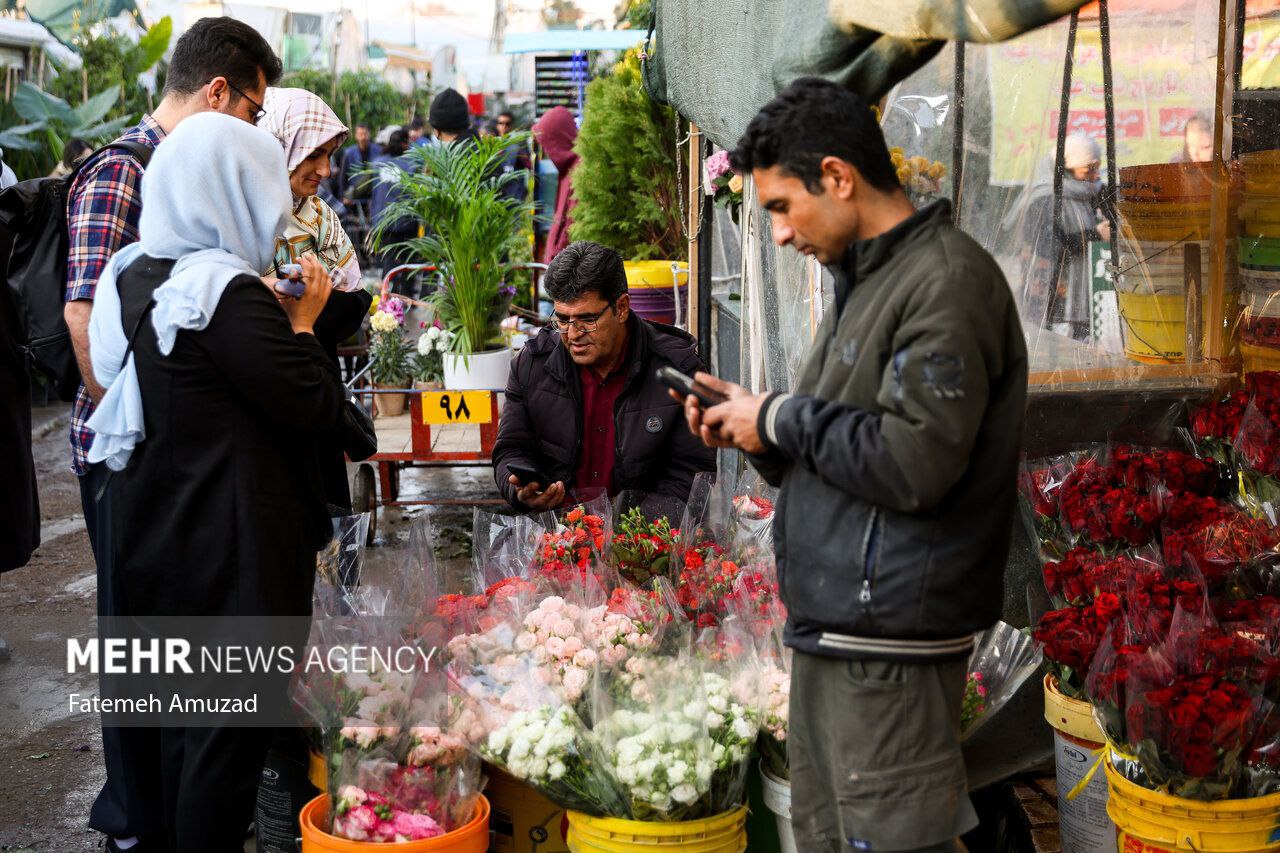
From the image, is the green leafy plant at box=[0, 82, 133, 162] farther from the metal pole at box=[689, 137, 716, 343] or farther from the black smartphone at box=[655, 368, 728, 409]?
the black smartphone at box=[655, 368, 728, 409]

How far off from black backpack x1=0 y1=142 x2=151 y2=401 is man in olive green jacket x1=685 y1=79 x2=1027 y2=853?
183 centimetres

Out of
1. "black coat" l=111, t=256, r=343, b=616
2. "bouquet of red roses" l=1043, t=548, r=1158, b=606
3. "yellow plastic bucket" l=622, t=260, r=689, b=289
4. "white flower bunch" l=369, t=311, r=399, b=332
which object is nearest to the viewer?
"black coat" l=111, t=256, r=343, b=616

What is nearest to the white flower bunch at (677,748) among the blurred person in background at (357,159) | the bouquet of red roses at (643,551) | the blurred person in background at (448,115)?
the bouquet of red roses at (643,551)

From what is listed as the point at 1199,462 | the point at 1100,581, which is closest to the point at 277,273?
the point at 1100,581

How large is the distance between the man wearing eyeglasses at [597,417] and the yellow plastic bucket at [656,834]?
4.78 ft

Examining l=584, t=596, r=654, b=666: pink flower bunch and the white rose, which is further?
l=584, t=596, r=654, b=666: pink flower bunch

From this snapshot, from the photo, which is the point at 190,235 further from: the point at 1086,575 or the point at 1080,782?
the point at 1080,782

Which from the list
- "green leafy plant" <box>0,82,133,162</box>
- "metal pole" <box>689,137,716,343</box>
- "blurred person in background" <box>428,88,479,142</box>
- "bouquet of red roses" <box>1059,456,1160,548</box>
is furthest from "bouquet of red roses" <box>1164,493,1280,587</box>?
"green leafy plant" <box>0,82,133,162</box>

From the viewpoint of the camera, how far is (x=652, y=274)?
6.53 meters

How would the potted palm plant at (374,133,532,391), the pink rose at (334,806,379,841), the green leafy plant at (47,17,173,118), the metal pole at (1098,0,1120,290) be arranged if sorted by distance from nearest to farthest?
the pink rose at (334,806,379,841) < the metal pole at (1098,0,1120,290) < the potted palm plant at (374,133,532,391) < the green leafy plant at (47,17,173,118)

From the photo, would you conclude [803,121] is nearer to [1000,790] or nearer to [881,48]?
[881,48]

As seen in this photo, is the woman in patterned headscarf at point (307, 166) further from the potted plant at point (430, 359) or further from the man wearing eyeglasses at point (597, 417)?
the potted plant at point (430, 359)

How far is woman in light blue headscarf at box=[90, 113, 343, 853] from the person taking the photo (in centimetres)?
241

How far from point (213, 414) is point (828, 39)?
4.47 ft
